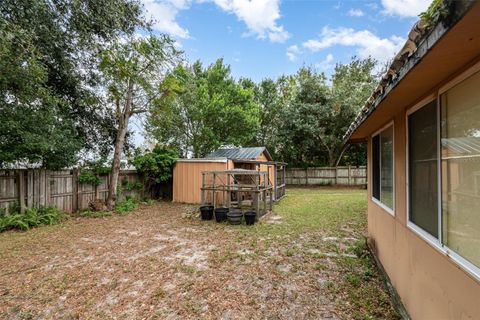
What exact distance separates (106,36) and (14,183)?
489cm

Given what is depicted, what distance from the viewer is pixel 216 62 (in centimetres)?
1848

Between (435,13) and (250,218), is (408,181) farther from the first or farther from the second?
(250,218)

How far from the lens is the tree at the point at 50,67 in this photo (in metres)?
5.45

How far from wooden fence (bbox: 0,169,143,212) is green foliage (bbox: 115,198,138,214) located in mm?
720

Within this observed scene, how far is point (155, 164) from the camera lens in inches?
453

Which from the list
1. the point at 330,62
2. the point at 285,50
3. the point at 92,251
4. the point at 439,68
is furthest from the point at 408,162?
the point at 330,62

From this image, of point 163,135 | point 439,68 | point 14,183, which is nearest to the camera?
point 439,68

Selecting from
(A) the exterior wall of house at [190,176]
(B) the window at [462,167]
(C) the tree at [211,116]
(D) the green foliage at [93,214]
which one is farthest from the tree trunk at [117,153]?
(B) the window at [462,167]

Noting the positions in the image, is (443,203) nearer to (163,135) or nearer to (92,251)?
(92,251)

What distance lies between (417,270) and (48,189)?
9.31 metres

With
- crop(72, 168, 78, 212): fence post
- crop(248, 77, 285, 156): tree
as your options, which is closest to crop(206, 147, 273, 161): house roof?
crop(72, 168, 78, 212): fence post

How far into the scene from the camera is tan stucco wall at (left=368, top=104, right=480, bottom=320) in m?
1.63

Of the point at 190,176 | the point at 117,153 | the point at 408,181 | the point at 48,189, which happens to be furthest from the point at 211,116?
the point at 408,181

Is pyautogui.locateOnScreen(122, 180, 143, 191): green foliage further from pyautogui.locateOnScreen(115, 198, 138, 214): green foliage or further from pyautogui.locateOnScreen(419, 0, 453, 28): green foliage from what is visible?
pyautogui.locateOnScreen(419, 0, 453, 28): green foliage
